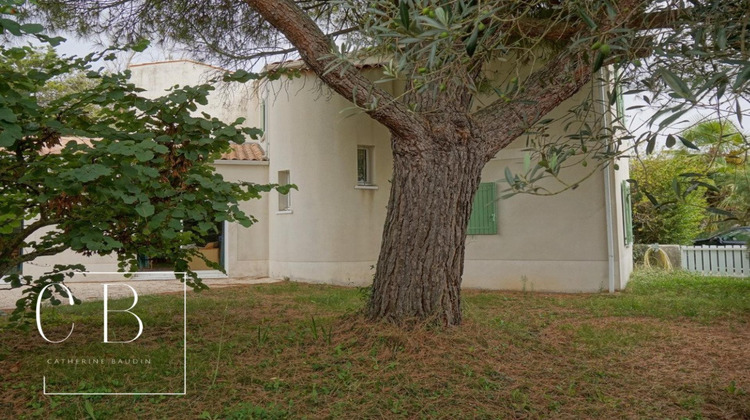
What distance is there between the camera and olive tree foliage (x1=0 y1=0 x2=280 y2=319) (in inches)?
180

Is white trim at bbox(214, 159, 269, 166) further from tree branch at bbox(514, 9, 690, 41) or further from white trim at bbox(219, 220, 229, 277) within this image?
tree branch at bbox(514, 9, 690, 41)

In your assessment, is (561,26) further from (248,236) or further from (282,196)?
(248,236)

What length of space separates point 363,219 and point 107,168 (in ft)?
32.7

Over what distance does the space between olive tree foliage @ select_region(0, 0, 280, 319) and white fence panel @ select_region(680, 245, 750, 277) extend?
1427 centimetres

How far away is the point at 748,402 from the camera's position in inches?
187

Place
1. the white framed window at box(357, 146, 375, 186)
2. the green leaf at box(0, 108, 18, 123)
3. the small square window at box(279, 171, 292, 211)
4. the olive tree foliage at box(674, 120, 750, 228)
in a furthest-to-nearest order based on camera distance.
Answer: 1. the small square window at box(279, 171, 292, 211)
2. the white framed window at box(357, 146, 375, 186)
3. the green leaf at box(0, 108, 18, 123)
4. the olive tree foliage at box(674, 120, 750, 228)

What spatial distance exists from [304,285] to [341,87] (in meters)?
8.50

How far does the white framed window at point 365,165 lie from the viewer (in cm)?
1455

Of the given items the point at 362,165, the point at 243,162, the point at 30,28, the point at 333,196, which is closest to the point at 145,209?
the point at 30,28

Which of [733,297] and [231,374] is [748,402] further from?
[733,297]

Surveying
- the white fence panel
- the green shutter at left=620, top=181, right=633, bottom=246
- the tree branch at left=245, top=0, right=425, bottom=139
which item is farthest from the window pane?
the white fence panel

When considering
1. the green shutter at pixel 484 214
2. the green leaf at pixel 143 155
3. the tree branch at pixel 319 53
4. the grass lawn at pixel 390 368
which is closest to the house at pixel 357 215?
the green shutter at pixel 484 214

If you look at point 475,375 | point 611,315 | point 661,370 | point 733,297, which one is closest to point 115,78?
point 475,375

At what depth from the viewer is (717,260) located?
15602mm
